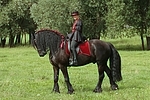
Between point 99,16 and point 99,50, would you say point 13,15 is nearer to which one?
point 99,16

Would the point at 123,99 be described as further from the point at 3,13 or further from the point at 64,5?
the point at 3,13

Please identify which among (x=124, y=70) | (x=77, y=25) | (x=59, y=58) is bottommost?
(x=124, y=70)

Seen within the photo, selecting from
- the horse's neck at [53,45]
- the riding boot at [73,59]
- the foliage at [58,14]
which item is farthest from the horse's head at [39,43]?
the foliage at [58,14]

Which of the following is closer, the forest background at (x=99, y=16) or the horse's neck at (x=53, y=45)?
the horse's neck at (x=53, y=45)

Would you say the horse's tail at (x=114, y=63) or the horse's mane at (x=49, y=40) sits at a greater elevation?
the horse's mane at (x=49, y=40)

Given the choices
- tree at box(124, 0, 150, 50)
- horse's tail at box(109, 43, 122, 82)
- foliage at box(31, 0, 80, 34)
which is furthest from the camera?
foliage at box(31, 0, 80, 34)

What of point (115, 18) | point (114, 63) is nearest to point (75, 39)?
point (114, 63)

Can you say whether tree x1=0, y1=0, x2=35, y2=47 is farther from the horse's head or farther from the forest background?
the horse's head

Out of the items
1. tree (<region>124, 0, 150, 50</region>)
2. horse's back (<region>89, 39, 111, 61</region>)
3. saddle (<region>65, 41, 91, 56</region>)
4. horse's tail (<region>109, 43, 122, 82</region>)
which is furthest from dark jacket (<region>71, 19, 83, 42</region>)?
tree (<region>124, 0, 150, 50</region>)

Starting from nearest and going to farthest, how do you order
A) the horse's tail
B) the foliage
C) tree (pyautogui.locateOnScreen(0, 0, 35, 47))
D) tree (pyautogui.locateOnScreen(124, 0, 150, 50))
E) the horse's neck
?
the horse's neck
the horse's tail
tree (pyautogui.locateOnScreen(124, 0, 150, 50))
the foliage
tree (pyautogui.locateOnScreen(0, 0, 35, 47))

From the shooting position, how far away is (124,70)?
20.3 meters

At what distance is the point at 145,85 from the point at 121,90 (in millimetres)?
1706

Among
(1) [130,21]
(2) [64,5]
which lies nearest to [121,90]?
(1) [130,21]

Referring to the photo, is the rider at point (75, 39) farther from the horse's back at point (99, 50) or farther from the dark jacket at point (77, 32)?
the horse's back at point (99, 50)
